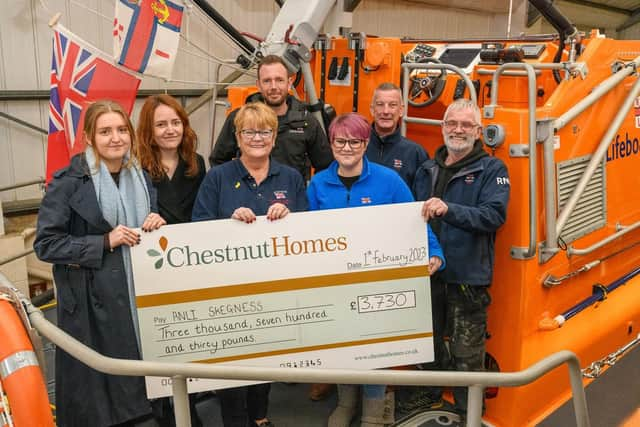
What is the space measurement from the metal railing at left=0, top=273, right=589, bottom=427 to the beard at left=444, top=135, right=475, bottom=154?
3.68ft

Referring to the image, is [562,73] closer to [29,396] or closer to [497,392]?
[497,392]

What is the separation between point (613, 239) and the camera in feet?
10.8

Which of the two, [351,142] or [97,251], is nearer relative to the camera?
[97,251]

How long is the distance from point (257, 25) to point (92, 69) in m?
5.06

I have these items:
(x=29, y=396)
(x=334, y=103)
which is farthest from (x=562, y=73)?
(x=29, y=396)

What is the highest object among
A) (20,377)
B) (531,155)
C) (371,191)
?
(531,155)

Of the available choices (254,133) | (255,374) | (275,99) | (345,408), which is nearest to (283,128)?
(275,99)

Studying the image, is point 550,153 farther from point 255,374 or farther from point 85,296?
point 85,296

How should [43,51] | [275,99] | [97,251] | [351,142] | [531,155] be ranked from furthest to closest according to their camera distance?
[43,51], [275,99], [531,155], [351,142], [97,251]

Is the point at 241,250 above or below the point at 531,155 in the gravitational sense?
below

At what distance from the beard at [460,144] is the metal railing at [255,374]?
3.68 feet

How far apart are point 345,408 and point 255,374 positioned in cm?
132

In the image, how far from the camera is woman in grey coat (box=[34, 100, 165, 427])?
231cm

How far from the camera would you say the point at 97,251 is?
230 centimetres
